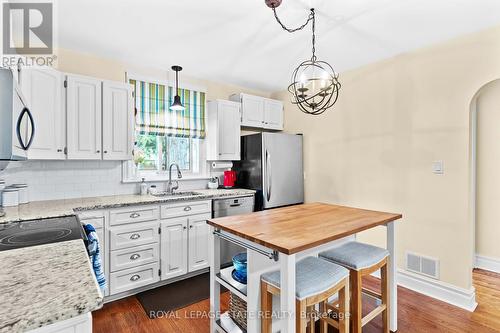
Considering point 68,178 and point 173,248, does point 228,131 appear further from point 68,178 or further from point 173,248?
point 68,178

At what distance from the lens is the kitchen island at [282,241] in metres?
1.38

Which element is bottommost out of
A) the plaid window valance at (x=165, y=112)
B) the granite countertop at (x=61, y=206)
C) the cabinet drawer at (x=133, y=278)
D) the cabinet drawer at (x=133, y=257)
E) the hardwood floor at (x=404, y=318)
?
the hardwood floor at (x=404, y=318)

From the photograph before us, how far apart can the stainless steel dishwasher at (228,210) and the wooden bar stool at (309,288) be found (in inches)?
59.0

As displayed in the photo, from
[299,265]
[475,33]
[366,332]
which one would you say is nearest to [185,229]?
[299,265]

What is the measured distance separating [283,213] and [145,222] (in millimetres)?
1469

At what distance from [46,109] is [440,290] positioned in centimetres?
421

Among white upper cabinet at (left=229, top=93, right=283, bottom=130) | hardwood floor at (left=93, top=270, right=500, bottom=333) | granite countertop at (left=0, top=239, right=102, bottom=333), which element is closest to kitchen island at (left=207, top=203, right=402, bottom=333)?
hardwood floor at (left=93, top=270, right=500, bottom=333)

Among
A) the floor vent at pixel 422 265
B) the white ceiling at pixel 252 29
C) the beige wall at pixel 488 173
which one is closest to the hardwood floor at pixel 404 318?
the floor vent at pixel 422 265

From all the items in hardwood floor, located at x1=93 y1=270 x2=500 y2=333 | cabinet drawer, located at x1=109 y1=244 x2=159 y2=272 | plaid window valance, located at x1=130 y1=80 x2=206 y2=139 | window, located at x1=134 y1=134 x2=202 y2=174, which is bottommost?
hardwood floor, located at x1=93 y1=270 x2=500 y2=333

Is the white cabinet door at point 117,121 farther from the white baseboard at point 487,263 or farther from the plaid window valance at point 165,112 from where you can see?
the white baseboard at point 487,263

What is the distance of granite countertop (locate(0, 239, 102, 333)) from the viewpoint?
650 millimetres

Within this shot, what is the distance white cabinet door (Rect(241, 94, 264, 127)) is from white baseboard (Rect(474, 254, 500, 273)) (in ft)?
11.1

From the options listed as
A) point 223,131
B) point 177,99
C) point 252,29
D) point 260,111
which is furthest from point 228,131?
point 252,29

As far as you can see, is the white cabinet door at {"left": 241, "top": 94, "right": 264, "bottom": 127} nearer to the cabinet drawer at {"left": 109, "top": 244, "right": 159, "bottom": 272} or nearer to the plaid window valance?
the plaid window valance
